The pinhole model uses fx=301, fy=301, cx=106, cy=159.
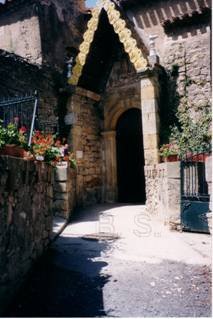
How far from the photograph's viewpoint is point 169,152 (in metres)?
7.35

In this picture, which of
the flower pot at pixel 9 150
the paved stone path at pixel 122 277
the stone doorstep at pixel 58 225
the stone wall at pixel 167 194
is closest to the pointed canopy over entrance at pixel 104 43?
the stone wall at pixel 167 194

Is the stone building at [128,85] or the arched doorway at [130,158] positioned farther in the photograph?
the arched doorway at [130,158]

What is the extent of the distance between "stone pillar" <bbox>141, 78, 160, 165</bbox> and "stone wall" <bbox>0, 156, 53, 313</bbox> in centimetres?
381

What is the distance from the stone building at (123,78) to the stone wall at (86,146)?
0.03m

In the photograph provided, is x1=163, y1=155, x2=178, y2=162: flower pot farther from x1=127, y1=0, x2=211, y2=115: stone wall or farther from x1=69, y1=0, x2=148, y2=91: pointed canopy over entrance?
x1=69, y1=0, x2=148, y2=91: pointed canopy over entrance

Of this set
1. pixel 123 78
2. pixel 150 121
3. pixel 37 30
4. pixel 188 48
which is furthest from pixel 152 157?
pixel 37 30

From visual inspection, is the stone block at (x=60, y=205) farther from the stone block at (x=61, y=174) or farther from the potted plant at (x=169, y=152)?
→ the potted plant at (x=169, y=152)

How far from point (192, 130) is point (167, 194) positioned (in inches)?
100

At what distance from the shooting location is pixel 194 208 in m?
6.35

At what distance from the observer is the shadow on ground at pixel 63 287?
3078 millimetres

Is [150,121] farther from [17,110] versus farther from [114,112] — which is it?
[17,110]

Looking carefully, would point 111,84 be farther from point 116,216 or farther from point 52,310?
point 52,310

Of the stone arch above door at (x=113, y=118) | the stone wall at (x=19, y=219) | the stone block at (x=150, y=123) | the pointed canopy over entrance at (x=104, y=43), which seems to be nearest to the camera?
the stone wall at (x=19, y=219)

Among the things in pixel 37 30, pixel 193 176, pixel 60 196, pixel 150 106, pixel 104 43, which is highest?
pixel 37 30
